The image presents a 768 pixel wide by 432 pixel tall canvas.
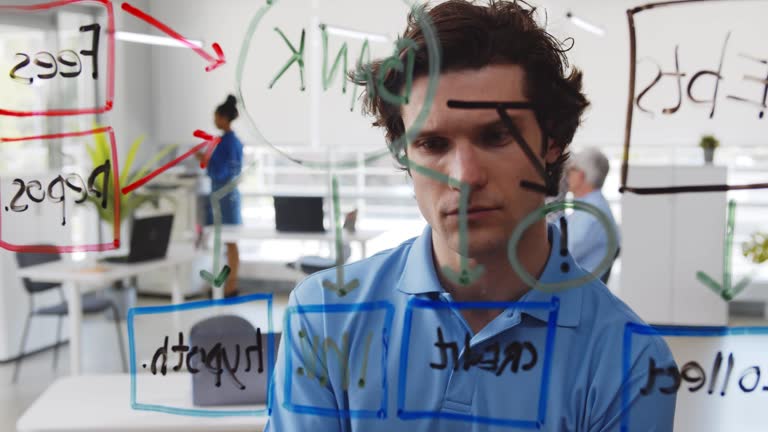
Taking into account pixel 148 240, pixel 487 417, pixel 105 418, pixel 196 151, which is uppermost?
pixel 196 151

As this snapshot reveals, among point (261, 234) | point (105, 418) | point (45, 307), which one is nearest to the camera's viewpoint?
point (261, 234)

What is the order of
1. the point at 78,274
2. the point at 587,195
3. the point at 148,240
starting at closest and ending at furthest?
the point at 587,195, the point at 78,274, the point at 148,240

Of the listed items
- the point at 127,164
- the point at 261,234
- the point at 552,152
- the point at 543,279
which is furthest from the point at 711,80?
the point at 127,164

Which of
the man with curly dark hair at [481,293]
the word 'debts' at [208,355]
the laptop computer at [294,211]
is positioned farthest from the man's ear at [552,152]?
the word 'debts' at [208,355]

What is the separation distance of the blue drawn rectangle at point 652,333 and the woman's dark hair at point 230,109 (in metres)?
0.56

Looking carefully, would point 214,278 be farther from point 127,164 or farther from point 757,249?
point 757,249

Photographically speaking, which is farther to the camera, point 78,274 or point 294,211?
point 78,274

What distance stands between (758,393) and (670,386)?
0.45 feet

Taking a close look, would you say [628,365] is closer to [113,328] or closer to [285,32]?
[285,32]

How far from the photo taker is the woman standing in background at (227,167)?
99cm

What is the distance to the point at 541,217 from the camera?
903 mm

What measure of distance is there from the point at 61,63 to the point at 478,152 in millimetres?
573

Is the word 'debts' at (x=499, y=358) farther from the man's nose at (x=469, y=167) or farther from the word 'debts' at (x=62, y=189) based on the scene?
the word 'debts' at (x=62, y=189)

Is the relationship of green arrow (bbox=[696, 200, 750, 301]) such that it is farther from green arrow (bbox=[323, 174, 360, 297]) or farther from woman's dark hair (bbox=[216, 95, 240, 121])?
woman's dark hair (bbox=[216, 95, 240, 121])
